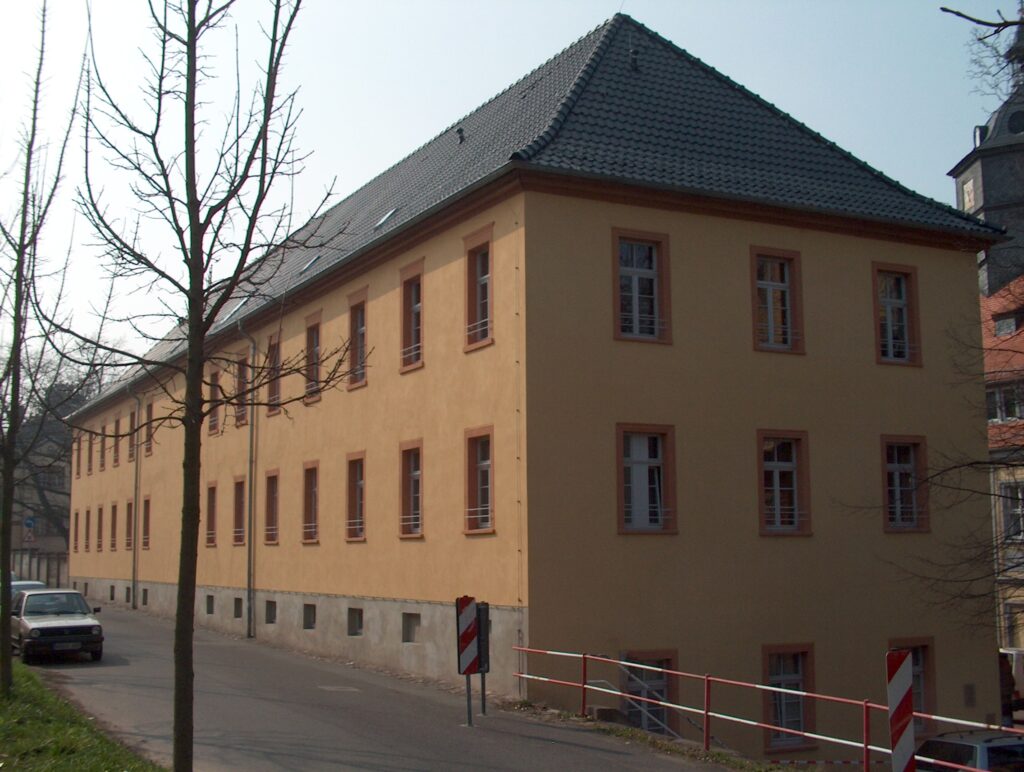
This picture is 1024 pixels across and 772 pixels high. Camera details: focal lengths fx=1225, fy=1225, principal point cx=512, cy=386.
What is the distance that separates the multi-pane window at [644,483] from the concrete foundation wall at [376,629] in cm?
254

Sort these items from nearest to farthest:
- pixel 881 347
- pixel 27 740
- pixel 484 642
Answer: pixel 27 740 < pixel 484 642 < pixel 881 347

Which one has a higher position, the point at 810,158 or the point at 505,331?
the point at 810,158

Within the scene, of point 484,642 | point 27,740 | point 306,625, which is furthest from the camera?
point 306,625

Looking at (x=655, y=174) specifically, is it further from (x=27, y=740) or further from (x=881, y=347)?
(x=27, y=740)

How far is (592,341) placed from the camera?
19.1 m

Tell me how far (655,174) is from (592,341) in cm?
304

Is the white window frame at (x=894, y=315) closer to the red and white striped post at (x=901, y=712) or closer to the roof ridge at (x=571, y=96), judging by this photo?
the roof ridge at (x=571, y=96)

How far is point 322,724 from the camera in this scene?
50.0ft

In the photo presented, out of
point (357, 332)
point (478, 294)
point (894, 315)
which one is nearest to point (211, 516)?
point (357, 332)

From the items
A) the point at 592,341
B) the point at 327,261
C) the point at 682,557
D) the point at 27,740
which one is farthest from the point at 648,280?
the point at 27,740

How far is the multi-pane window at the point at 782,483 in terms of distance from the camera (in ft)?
67.6

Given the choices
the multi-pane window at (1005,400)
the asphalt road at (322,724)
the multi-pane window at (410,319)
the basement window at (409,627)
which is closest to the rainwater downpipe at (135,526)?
the asphalt road at (322,724)

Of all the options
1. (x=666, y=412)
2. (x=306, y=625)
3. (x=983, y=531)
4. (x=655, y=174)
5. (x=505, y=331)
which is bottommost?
(x=306, y=625)

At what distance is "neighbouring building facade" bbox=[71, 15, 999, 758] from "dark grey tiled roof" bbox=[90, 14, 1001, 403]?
0.07 m
